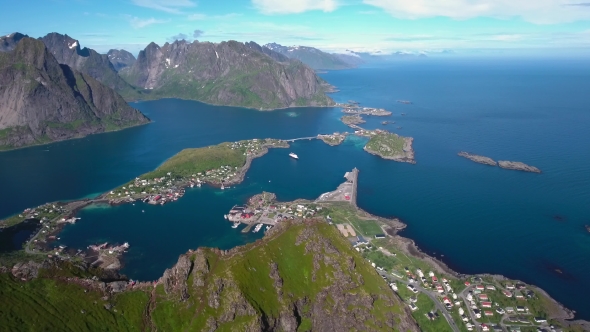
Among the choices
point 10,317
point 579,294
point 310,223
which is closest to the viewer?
point 10,317

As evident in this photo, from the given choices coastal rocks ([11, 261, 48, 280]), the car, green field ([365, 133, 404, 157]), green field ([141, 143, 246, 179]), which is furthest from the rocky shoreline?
coastal rocks ([11, 261, 48, 280])

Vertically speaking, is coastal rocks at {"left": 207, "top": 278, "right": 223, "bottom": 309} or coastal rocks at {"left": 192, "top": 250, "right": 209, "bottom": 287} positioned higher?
coastal rocks at {"left": 192, "top": 250, "right": 209, "bottom": 287}

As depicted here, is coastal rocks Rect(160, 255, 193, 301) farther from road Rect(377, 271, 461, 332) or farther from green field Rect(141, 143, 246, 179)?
green field Rect(141, 143, 246, 179)

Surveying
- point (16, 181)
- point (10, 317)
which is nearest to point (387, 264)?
point (10, 317)

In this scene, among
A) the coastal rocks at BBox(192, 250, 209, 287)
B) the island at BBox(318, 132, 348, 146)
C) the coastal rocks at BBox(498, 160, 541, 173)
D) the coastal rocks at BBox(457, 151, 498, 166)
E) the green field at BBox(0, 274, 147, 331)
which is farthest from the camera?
the island at BBox(318, 132, 348, 146)

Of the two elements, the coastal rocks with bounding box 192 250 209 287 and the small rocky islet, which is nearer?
the coastal rocks with bounding box 192 250 209 287

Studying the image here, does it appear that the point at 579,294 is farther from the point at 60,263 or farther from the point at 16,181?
the point at 16,181

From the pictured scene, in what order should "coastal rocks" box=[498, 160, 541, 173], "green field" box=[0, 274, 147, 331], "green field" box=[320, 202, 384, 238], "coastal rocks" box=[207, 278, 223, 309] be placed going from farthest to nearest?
Answer: 1. "coastal rocks" box=[498, 160, 541, 173]
2. "green field" box=[320, 202, 384, 238]
3. "coastal rocks" box=[207, 278, 223, 309]
4. "green field" box=[0, 274, 147, 331]
